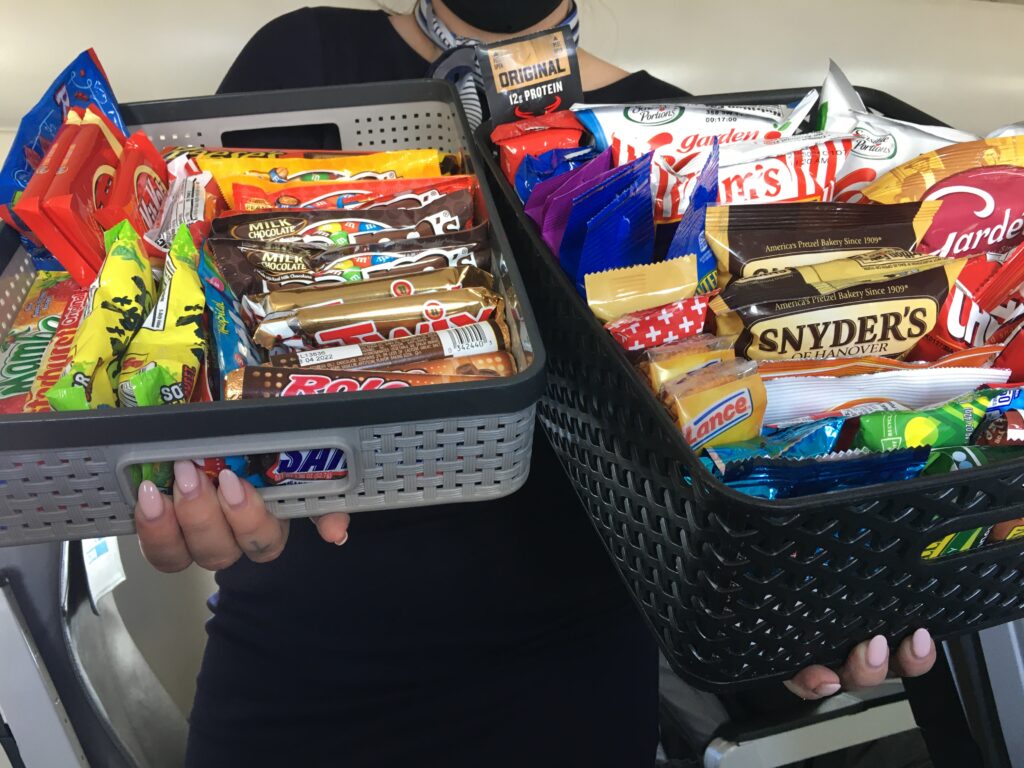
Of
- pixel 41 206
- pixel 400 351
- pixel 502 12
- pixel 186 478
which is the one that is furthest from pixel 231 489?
pixel 502 12

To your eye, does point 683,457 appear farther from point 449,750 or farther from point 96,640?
point 96,640

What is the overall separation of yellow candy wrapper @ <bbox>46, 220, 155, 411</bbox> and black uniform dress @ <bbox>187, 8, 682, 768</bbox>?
323mm

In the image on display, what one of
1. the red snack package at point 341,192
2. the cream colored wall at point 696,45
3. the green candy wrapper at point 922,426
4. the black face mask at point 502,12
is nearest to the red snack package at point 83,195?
the red snack package at point 341,192

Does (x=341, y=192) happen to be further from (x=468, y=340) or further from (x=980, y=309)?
(x=980, y=309)

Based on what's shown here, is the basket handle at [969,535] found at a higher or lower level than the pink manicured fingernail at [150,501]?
lower

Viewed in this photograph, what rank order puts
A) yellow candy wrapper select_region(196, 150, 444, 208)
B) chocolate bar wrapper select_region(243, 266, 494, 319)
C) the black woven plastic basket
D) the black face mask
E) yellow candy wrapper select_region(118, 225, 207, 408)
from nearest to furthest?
the black woven plastic basket → yellow candy wrapper select_region(118, 225, 207, 408) → chocolate bar wrapper select_region(243, 266, 494, 319) → yellow candy wrapper select_region(196, 150, 444, 208) → the black face mask

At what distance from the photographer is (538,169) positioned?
617 millimetres

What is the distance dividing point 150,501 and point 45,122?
399 mm

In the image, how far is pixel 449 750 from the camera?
2.53ft

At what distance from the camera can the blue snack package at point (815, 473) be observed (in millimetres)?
397

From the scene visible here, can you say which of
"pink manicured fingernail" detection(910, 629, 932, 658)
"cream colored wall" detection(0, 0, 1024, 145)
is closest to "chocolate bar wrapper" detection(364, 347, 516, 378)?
"pink manicured fingernail" detection(910, 629, 932, 658)

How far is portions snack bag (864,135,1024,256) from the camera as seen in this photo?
22.3 inches

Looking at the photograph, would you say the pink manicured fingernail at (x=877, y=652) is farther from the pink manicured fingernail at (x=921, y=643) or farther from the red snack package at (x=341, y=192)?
the red snack package at (x=341, y=192)

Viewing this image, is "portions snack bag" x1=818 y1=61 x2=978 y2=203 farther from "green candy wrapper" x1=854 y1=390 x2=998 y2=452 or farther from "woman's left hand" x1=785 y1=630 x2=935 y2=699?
"woman's left hand" x1=785 y1=630 x2=935 y2=699
